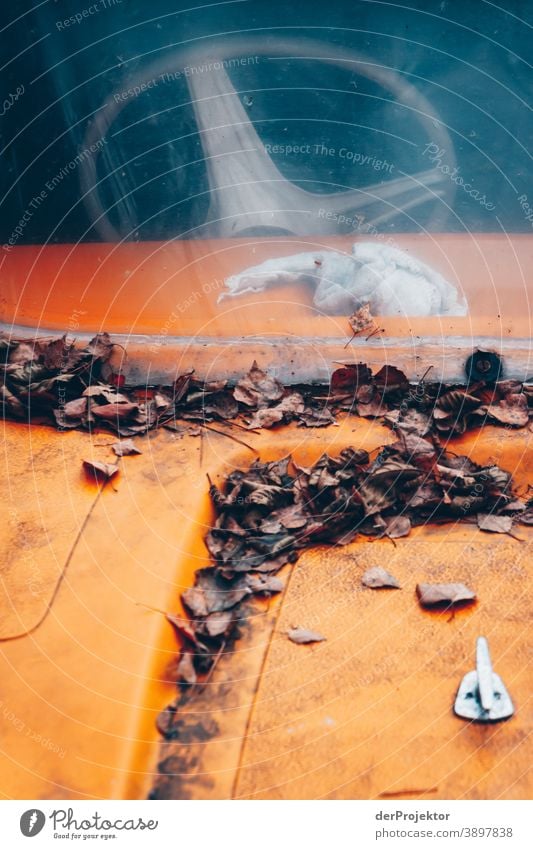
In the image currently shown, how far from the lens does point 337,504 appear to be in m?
2.65

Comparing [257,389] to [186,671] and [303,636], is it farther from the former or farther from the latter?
[186,671]

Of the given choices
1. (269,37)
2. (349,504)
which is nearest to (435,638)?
(349,504)

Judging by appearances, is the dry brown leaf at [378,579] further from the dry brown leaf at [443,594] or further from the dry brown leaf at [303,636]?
the dry brown leaf at [303,636]

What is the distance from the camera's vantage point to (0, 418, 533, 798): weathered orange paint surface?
→ 1.87m

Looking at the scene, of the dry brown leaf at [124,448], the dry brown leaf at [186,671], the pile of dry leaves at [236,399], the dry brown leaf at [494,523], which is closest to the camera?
the dry brown leaf at [186,671]

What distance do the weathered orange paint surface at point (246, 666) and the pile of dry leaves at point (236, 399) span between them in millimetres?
305

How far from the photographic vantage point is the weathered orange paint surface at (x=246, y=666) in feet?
6.14

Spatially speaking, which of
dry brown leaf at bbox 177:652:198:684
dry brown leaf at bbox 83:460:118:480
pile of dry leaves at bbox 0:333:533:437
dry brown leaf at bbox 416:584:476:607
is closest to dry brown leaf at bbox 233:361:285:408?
pile of dry leaves at bbox 0:333:533:437

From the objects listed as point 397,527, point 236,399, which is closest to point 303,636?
point 397,527

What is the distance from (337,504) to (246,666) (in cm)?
71

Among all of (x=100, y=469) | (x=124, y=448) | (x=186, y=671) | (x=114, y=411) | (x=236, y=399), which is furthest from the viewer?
(x=236, y=399)

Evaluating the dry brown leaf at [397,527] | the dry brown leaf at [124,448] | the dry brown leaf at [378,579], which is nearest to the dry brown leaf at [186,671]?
the dry brown leaf at [378,579]

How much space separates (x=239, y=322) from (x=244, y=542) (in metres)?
1.38

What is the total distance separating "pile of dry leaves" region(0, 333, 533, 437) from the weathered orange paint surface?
305mm
